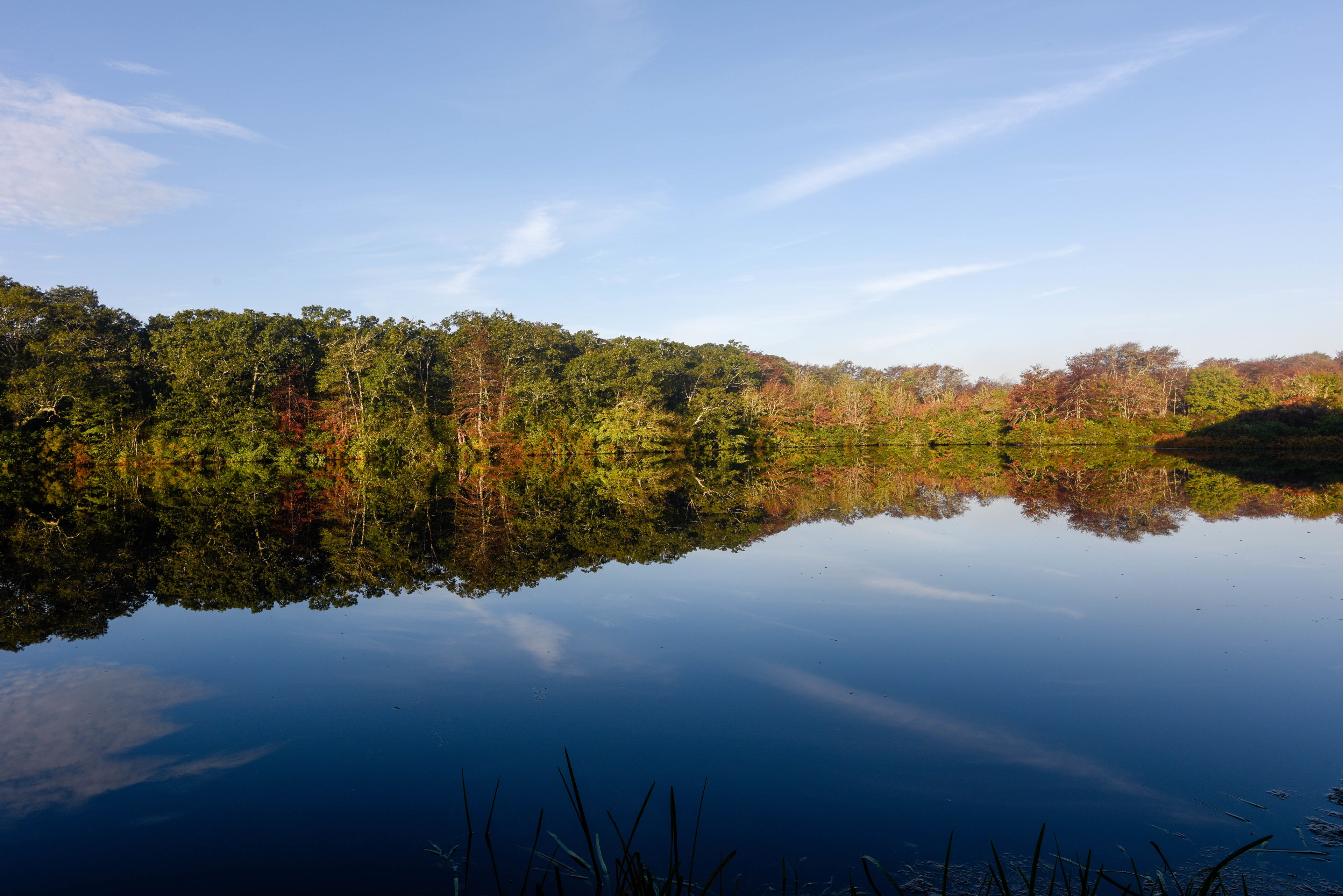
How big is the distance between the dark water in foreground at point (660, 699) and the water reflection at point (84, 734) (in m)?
0.03

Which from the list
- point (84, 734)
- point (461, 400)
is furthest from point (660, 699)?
point (461, 400)

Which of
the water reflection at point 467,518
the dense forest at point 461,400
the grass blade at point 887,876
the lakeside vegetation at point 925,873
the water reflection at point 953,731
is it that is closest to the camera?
the grass blade at point 887,876

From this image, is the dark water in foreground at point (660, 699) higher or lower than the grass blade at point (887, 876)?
lower

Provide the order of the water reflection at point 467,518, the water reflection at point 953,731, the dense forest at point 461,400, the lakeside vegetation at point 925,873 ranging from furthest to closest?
the dense forest at point 461,400 → the water reflection at point 467,518 → the water reflection at point 953,731 → the lakeside vegetation at point 925,873

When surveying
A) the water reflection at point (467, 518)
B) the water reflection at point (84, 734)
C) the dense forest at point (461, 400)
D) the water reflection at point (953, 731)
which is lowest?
the water reflection at point (953, 731)

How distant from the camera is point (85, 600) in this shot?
7844 millimetres

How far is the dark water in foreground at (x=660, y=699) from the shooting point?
3338 mm

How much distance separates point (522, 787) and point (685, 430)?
38.9 meters

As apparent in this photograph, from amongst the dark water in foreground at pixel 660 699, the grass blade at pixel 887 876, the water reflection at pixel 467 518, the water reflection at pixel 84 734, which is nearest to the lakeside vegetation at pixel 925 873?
the dark water in foreground at pixel 660 699

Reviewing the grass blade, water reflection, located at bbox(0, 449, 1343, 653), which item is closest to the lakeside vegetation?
the grass blade

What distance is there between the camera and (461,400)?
1473 inches

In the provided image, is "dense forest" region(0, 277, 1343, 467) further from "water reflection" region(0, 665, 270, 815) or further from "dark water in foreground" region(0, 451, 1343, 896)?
"water reflection" region(0, 665, 270, 815)

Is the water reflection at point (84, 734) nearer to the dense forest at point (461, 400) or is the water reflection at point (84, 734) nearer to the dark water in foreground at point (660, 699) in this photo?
the dark water in foreground at point (660, 699)

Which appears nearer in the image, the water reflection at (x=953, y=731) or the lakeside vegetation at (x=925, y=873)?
the lakeside vegetation at (x=925, y=873)
